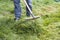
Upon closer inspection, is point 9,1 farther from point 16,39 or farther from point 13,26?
point 16,39

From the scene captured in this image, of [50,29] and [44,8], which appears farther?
[44,8]

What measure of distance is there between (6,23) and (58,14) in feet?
6.28

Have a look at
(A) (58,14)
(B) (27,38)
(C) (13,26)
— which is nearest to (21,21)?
(C) (13,26)

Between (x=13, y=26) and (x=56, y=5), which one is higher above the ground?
(x=13, y=26)

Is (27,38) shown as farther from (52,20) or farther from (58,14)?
(58,14)

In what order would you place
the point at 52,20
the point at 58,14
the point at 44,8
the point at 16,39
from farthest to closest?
the point at 44,8 < the point at 58,14 < the point at 52,20 < the point at 16,39

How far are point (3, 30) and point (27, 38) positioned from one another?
1.86 ft

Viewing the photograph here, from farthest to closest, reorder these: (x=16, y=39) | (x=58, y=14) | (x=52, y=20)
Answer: (x=58, y=14) → (x=52, y=20) → (x=16, y=39)

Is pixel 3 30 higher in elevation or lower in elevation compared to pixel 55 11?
higher

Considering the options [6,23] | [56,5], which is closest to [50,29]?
[6,23]

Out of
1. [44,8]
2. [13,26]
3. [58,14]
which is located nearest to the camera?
[13,26]

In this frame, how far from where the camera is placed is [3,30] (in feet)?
18.1

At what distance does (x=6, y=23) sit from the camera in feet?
19.5

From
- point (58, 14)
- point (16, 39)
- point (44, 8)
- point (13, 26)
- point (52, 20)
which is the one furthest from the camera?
point (44, 8)
